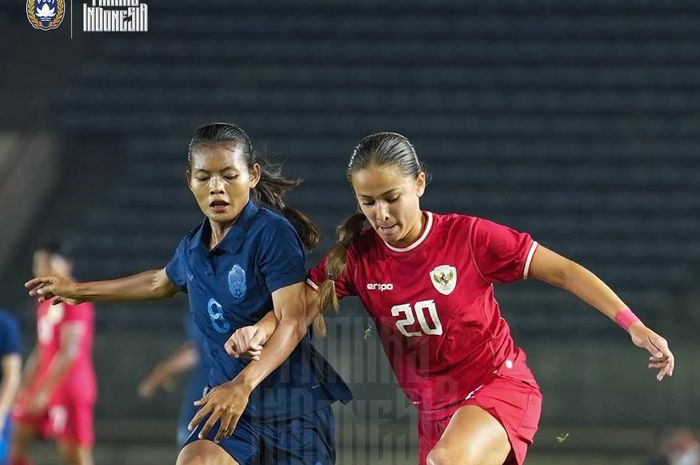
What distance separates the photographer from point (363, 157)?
3738mm

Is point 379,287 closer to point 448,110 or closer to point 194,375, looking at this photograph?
point 194,375

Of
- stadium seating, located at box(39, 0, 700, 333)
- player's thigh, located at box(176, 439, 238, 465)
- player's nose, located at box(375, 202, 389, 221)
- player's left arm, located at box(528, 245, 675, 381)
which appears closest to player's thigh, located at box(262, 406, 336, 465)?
player's thigh, located at box(176, 439, 238, 465)

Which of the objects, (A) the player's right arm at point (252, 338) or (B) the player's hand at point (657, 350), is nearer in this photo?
(A) the player's right arm at point (252, 338)

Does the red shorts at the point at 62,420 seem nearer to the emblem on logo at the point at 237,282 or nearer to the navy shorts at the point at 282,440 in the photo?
the navy shorts at the point at 282,440

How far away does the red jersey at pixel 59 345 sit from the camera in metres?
7.37

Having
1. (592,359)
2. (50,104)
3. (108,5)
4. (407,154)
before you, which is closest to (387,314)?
(407,154)

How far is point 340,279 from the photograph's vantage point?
388 cm

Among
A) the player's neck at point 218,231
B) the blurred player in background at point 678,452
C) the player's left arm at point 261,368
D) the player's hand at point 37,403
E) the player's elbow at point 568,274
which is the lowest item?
the blurred player in background at point 678,452

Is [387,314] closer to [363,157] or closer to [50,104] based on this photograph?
[363,157]

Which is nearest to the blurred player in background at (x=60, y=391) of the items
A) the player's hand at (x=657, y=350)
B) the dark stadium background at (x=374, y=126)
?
the dark stadium background at (x=374, y=126)

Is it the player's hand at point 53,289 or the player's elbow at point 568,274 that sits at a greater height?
the player's elbow at point 568,274

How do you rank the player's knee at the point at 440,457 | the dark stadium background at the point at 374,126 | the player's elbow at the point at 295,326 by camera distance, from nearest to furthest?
1. the player's knee at the point at 440,457
2. the player's elbow at the point at 295,326
3. the dark stadium background at the point at 374,126

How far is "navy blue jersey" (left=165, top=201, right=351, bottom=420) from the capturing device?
3760 millimetres

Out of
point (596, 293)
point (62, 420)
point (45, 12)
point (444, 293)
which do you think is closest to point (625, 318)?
point (596, 293)
